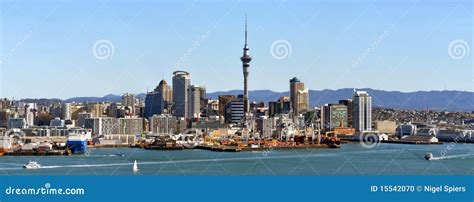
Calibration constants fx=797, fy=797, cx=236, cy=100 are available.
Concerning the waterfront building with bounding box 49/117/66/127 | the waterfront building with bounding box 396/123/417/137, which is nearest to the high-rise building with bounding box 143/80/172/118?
the waterfront building with bounding box 49/117/66/127

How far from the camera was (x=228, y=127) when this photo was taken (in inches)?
852

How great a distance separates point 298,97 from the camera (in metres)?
22.1

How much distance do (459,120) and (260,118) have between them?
5697 mm

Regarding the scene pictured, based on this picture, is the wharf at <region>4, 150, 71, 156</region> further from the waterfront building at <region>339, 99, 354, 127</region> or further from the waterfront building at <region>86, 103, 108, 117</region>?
the waterfront building at <region>339, 99, 354, 127</region>

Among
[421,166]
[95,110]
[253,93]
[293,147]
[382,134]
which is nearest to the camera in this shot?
[421,166]

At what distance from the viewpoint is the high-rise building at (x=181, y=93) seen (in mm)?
20828

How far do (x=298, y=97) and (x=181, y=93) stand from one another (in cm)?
324

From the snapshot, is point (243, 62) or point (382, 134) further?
point (243, 62)

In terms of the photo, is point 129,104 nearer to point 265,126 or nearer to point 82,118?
point 82,118

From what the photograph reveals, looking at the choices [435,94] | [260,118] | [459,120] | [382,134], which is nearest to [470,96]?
[435,94]

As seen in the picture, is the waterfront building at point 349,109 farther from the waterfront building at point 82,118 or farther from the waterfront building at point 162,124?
the waterfront building at point 82,118

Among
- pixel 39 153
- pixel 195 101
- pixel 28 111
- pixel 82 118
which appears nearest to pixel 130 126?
pixel 82 118

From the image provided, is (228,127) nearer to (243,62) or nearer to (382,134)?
(243,62)

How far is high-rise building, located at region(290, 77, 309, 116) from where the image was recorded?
2141cm
